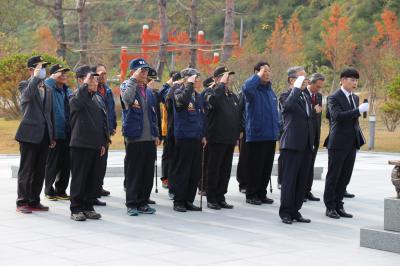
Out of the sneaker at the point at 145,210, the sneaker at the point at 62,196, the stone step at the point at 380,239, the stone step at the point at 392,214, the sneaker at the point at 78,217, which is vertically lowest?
the sneaker at the point at 62,196

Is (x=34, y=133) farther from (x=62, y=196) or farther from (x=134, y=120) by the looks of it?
(x=62, y=196)

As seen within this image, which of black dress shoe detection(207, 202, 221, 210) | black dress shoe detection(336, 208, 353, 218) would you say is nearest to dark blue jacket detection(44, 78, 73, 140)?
black dress shoe detection(207, 202, 221, 210)

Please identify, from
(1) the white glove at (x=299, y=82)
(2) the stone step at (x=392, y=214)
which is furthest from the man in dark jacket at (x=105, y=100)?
(2) the stone step at (x=392, y=214)

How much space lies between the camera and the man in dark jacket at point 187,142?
1059 cm

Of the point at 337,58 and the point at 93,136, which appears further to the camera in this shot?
the point at 337,58

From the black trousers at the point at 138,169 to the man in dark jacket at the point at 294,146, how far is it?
1.64 metres

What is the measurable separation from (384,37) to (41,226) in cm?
4279

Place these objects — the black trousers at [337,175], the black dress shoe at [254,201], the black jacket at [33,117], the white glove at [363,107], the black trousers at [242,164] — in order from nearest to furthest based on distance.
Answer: the white glove at [363,107]
the black jacket at [33,117]
the black trousers at [337,175]
the black dress shoe at [254,201]
the black trousers at [242,164]

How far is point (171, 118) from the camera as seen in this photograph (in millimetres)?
11055

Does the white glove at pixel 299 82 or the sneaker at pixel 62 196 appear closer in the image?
the white glove at pixel 299 82

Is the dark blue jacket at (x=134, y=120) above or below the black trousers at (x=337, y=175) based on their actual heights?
above

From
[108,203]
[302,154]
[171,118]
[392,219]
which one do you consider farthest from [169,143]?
[392,219]

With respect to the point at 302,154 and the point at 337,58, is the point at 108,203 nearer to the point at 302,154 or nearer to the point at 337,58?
the point at 302,154

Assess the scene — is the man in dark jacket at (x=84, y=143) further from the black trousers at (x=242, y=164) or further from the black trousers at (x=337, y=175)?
the black trousers at (x=242, y=164)
